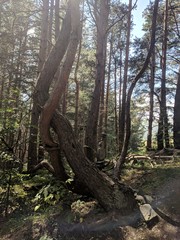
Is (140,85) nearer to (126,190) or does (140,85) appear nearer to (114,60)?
(114,60)

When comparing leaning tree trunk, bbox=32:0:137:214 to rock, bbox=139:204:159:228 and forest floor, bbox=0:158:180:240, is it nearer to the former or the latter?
rock, bbox=139:204:159:228

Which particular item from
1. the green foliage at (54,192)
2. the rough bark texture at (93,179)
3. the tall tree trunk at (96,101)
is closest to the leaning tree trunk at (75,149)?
the rough bark texture at (93,179)

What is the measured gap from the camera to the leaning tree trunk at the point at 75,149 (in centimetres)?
438

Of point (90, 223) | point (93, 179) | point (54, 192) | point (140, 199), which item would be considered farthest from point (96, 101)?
point (90, 223)

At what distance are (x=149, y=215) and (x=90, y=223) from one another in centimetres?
111

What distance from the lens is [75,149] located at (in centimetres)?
480

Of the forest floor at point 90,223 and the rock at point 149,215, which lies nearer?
the forest floor at point 90,223

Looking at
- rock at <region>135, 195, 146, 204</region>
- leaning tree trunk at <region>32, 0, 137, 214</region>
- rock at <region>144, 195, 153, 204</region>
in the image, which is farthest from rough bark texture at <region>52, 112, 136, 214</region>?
rock at <region>144, 195, 153, 204</region>

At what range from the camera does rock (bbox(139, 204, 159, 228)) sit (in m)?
4.00

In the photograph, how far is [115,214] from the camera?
420 centimetres

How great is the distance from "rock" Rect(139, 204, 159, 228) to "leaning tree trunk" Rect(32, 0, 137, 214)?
0.72ft

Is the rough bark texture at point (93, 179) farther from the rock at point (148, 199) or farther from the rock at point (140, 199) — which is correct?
the rock at point (148, 199)

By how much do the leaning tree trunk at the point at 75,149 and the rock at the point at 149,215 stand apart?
0.22 meters

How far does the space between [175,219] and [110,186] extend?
1330 millimetres
